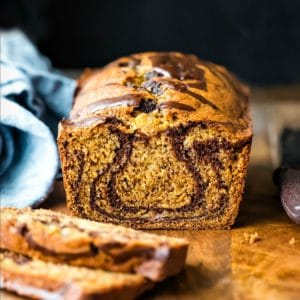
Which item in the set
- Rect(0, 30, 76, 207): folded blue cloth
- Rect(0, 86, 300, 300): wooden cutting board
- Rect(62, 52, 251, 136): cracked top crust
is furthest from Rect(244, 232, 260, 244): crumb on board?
Rect(0, 30, 76, 207): folded blue cloth

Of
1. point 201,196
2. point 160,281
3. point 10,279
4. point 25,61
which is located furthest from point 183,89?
point 25,61

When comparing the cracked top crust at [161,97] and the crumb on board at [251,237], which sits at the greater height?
the cracked top crust at [161,97]

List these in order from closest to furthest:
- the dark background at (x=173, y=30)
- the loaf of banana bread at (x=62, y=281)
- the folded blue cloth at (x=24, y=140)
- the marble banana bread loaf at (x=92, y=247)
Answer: the loaf of banana bread at (x=62, y=281), the marble banana bread loaf at (x=92, y=247), the folded blue cloth at (x=24, y=140), the dark background at (x=173, y=30)

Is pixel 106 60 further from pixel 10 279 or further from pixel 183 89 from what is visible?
pixel 10 279

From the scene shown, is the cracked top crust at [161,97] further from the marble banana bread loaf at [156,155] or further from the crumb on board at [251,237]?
the crumb on board at [251,237]

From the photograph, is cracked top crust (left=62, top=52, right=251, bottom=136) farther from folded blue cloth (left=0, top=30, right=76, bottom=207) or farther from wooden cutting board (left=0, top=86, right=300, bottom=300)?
wooden cutting board (left=0, top=86, right=300, bottom=300)

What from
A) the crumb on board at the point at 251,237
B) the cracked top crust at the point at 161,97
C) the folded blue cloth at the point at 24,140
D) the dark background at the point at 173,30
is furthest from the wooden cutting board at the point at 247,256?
the dark background at the point at 173,30

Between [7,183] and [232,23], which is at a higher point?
[232,23]

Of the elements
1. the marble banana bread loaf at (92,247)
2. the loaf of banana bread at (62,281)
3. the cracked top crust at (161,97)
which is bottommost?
the loaf of banana bread at (62,281)

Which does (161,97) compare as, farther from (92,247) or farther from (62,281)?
(62,281)
